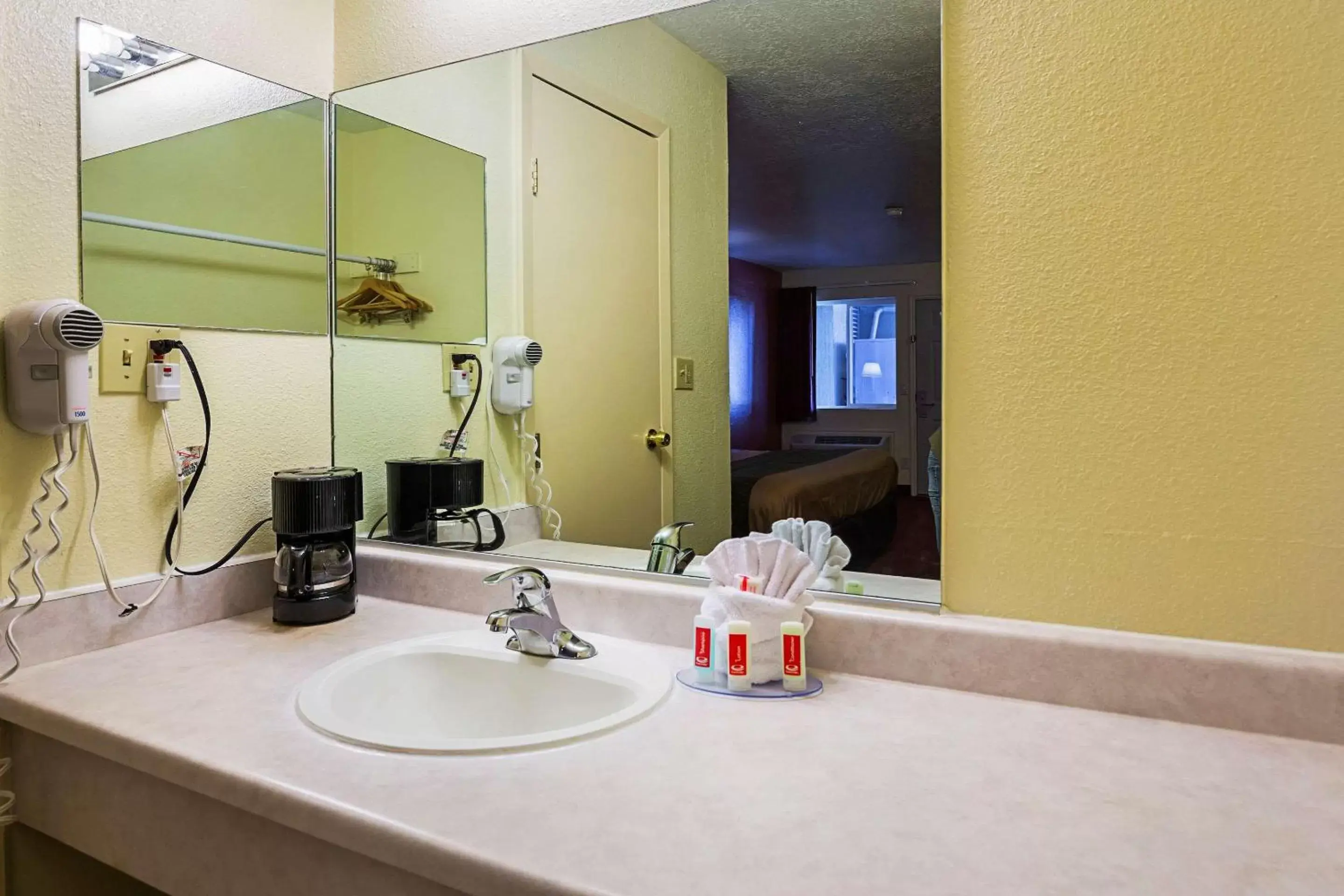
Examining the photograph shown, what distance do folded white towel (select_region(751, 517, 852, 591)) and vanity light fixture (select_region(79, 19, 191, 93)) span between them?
3.91ft

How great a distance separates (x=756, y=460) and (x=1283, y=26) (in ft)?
2.55

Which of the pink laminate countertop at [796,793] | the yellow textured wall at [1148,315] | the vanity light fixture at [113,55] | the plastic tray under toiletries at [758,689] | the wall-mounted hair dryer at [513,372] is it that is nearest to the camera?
the pink laminate countertop at [796,793]

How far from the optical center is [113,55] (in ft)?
4.02

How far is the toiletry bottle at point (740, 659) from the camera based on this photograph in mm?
988

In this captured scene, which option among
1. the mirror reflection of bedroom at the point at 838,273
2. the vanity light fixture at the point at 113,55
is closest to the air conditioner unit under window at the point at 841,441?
the mirror reflection of bedroom at the point at 838,273

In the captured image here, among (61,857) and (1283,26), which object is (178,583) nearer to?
(61,857)

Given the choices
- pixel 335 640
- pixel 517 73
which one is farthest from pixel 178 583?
pixel 517 73

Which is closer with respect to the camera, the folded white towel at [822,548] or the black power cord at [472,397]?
the folded white towel at [822,548]

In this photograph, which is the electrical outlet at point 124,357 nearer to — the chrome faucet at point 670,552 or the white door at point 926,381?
the chrome faucet at point 670,552

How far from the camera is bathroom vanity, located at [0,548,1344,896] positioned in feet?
2.10

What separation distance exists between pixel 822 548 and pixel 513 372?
0.65 meters

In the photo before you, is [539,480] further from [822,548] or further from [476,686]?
[822,548]

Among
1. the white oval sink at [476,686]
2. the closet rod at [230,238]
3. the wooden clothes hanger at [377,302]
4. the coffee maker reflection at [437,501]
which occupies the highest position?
the closet rod at [230,238]

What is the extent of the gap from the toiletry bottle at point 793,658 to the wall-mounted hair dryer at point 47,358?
1.00m
